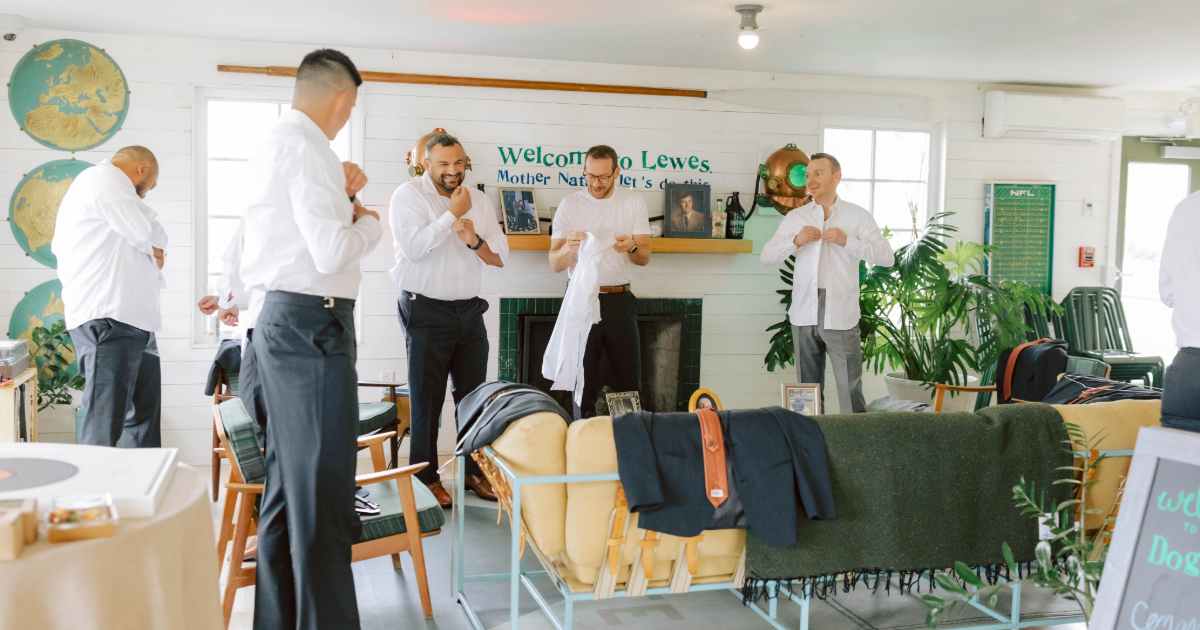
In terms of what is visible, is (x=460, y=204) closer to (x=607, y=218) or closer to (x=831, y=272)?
(x=607, y=218)

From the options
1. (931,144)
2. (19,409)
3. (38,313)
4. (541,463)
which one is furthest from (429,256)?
(931,144)

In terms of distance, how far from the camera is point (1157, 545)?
5.78 feet

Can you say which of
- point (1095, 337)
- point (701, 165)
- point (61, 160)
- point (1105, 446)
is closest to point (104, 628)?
point (1105, 446)

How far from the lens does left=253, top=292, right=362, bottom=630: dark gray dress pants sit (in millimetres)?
2229

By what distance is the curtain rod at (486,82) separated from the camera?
16.7ft

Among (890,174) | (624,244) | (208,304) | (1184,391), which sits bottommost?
(1184,391)

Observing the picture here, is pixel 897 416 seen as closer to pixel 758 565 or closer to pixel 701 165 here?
pixel 758 565

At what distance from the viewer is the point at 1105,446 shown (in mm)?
2660

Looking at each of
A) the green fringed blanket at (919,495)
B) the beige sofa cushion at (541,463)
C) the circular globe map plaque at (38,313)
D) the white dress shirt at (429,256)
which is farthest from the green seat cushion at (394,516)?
the circular globe map plaque at (38,313)

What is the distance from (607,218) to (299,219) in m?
2.65

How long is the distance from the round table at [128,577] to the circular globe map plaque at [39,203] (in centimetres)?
401

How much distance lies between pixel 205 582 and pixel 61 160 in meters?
4.18

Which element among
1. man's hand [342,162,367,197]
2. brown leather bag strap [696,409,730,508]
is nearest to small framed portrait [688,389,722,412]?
brown leather bag strap [696,409,730,508]

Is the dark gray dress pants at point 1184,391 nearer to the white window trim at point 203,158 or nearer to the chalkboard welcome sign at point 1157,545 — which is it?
the chalkboard welcome sign at point 1157,545
